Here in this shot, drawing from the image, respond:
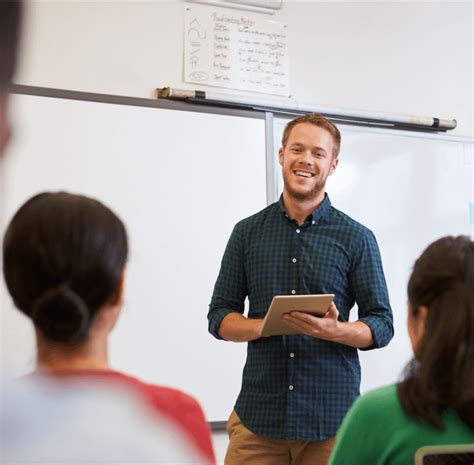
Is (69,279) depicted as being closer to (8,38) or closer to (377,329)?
(8,38)

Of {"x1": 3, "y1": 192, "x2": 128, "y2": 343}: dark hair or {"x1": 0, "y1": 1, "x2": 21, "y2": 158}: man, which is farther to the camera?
{"x1": 3, "y1": 192, "x2": 128, "y2": 343}: dark hair

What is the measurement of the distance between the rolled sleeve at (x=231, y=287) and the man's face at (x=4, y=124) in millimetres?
1860

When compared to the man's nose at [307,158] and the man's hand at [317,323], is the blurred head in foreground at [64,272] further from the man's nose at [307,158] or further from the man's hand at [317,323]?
the man's nose at [307,158]

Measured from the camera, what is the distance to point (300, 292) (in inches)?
87.4

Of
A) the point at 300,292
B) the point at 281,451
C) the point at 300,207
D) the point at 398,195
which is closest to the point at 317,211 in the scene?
the point at 300,207

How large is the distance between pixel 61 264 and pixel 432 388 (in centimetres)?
63

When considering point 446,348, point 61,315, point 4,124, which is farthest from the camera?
point 446,348

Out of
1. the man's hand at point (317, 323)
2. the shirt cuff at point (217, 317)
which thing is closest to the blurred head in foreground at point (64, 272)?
the man's hand at point (317, 323)

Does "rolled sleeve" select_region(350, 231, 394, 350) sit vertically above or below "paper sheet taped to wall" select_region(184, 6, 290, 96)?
below

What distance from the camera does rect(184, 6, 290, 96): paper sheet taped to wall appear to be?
10.6ft

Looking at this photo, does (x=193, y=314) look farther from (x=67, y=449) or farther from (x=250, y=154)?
(x=67, y=449)

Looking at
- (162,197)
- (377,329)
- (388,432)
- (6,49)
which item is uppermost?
(162,197)

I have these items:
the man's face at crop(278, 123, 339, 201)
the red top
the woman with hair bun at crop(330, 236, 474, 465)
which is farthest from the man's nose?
the red top

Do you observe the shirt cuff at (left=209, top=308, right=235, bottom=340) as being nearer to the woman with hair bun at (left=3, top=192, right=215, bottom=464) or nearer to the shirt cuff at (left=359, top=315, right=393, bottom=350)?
the shirt cuff at (left=359, top=315, right=393, bottom=350)
